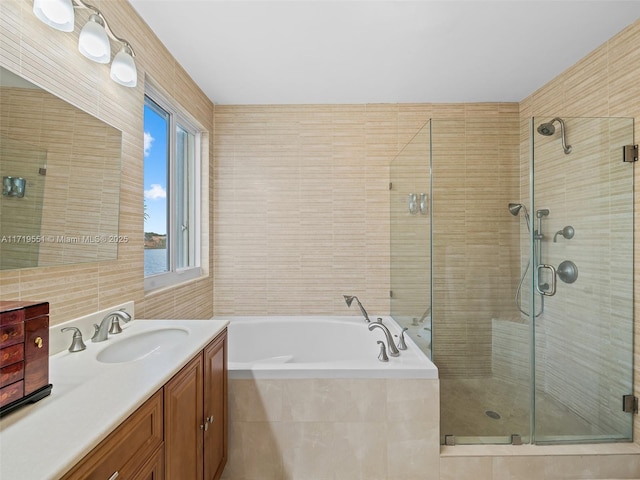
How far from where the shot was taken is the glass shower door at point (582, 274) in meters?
1.81

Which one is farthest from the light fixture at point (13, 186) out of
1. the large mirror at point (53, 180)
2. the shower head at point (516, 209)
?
the shower head at point (516, 209)

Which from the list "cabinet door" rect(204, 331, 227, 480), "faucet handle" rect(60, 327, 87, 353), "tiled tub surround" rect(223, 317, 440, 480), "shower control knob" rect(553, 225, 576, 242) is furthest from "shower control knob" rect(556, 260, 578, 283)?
"faucet handle" rect(60, 327, 87, 353)

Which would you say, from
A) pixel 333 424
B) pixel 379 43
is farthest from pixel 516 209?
pixel 333 424

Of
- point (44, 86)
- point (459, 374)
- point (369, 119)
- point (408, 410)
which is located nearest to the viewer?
point (44, 86)

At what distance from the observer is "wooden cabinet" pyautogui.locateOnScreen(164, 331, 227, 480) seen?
1.04 metres

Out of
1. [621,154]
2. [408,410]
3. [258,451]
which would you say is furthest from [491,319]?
[258,451]

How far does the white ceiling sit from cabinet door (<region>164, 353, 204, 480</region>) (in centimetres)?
174

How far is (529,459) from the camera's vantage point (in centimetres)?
166

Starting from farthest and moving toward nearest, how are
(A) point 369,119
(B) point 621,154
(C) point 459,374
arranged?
1. (A) point 369,119
2. (C) point 459,374
3. (B) point 621,154

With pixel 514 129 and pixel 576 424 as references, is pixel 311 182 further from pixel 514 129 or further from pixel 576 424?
pixel 576 424

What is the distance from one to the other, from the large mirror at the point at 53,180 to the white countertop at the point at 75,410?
1.28 feet

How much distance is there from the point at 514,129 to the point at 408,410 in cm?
190

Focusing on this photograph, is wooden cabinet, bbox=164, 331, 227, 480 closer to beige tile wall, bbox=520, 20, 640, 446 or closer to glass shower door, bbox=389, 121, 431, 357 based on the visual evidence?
glass shower door, bbox=389, 121, 431, 357

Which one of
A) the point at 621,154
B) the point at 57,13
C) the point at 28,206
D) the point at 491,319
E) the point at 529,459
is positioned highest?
the point at 57,13
